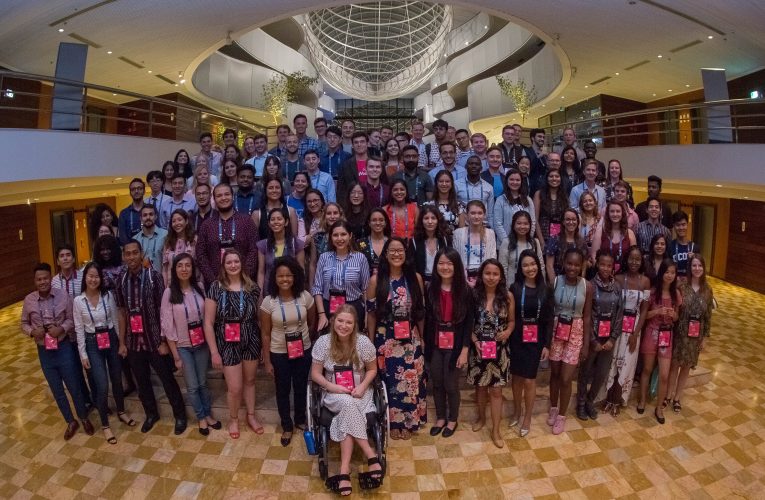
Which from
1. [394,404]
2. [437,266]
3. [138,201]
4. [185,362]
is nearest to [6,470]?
[185,362]

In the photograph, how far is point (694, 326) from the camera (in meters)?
3.76

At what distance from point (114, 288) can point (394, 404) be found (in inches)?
104

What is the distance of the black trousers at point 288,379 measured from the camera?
133 inches

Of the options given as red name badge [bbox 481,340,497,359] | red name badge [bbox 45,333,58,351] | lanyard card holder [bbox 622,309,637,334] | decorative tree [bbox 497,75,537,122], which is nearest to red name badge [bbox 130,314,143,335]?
red name badge [bbox 45,333,58,351]

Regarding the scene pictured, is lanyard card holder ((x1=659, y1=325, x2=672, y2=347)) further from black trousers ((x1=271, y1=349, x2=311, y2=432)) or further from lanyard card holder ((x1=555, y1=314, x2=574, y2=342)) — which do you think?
black trousers ((x1=271, y1=349, x2=311, y2=432))

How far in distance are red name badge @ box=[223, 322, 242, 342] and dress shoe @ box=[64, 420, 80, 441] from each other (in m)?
1.89

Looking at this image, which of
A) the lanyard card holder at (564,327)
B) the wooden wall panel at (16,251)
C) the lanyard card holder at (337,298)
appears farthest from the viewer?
the wooden wall panel at (16,251)

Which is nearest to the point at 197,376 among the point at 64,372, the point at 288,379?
the point at 288,379

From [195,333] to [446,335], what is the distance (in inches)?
81.2

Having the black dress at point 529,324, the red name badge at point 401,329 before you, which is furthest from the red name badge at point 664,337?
the red name badge at point 401,329

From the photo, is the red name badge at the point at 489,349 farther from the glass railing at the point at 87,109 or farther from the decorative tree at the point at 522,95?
the decorative tree at the point at 522,95

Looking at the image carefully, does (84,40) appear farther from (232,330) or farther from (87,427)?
(232,330)

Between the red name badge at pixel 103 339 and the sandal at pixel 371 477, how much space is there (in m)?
2.44

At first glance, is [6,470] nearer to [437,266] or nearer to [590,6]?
[437,266]
